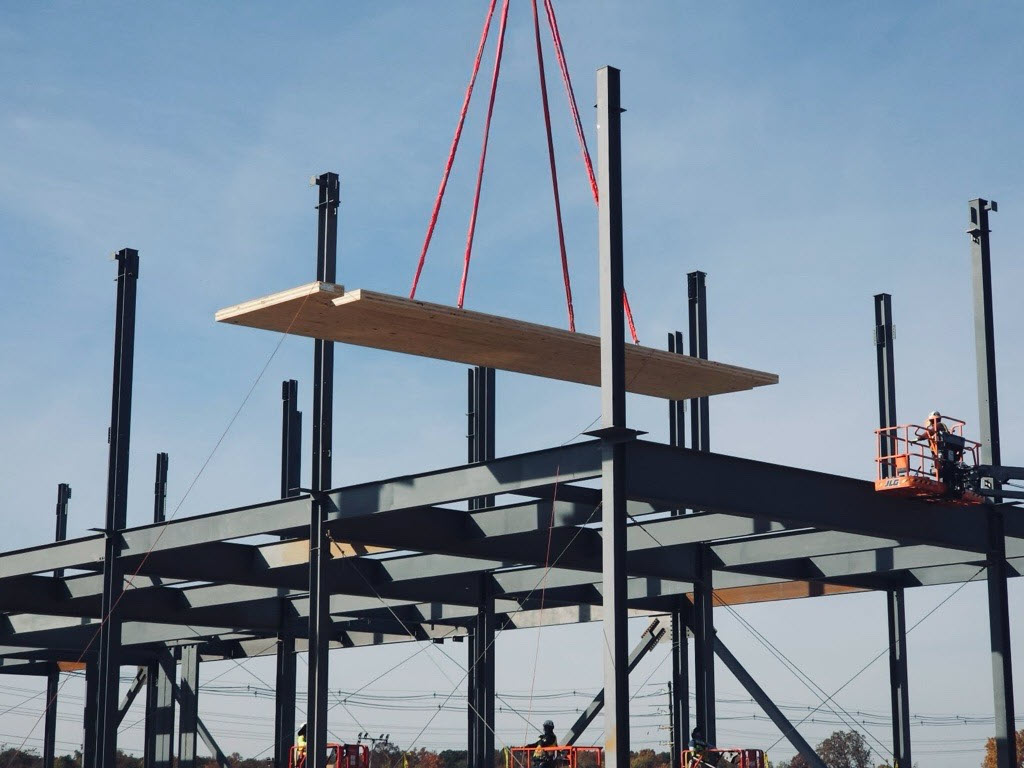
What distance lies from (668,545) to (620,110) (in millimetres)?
9818

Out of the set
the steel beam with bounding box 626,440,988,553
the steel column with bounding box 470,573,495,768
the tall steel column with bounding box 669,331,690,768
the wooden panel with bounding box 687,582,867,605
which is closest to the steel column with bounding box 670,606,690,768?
the tall steel column with bounding box 669,331,690,768

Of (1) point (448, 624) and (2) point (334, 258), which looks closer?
(2) point (334, 258)

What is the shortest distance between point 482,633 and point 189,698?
645 inches

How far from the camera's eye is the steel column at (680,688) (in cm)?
3125

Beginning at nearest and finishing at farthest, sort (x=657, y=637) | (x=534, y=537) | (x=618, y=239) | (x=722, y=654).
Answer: (x=618, y=239), (x=534, y=537), (x=722, y=654), (x=657, y=637)

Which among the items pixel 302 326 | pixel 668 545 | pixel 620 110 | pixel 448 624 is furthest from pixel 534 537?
pixel 448 624

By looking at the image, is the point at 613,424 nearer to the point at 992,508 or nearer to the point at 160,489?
the point at 992,508

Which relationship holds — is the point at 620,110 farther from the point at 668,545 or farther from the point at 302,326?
the point at 668,545

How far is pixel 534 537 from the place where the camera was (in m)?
26.7

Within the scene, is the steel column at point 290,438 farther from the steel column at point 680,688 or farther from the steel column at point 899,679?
the steel column at point 899,679

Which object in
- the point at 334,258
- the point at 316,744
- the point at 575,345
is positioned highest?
the point at 334,258

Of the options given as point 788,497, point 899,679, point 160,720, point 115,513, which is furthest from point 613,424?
point 160,720

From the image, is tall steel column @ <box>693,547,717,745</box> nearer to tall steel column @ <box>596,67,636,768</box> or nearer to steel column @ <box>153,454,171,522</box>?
tall steel column @ <box>596,67,636,768</box>

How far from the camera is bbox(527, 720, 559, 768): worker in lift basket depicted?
23938 mm
